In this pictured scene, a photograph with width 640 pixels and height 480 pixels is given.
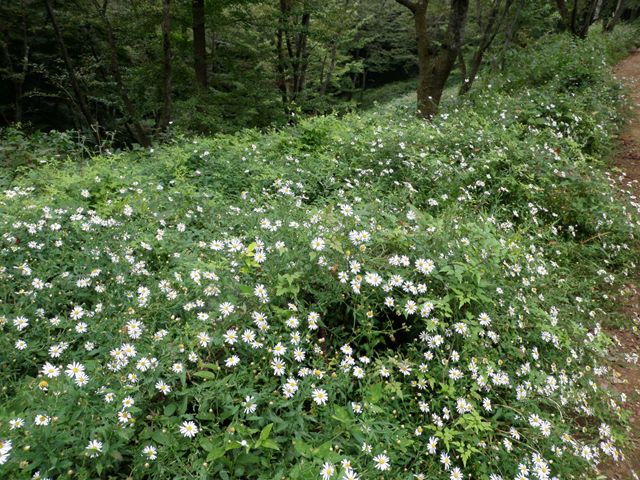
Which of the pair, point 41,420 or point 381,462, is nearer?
point 41,420

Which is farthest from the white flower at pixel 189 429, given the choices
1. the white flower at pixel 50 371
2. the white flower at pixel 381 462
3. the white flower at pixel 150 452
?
the white flower at pixel 381 462

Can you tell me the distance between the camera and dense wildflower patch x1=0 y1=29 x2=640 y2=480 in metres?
1.94

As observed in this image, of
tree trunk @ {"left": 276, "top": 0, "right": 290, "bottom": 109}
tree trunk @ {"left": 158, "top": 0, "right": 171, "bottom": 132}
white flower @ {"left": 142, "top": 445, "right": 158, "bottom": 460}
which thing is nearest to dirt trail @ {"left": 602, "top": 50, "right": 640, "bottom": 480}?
white flower @ {"left": 142, "top": 445, "right": 158, "bottom": 460}

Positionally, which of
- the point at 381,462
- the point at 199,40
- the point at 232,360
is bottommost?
the point at 381,462

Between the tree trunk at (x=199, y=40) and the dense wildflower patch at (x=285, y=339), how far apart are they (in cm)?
570

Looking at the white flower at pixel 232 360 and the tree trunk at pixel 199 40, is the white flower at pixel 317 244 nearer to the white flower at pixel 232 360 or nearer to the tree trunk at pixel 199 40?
the white flower at pixel 232 360

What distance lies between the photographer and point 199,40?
30.1 feet

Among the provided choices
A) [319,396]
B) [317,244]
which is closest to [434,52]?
[317,244]

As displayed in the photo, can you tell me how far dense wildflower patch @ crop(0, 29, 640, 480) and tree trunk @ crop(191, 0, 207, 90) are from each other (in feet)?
18.7

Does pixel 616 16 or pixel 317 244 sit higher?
pixel 616 16

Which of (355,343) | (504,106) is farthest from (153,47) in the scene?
(355,343)

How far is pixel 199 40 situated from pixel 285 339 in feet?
28.7

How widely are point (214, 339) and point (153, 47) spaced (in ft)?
33.6

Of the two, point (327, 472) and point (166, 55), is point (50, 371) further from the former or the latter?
point (166, 55)
